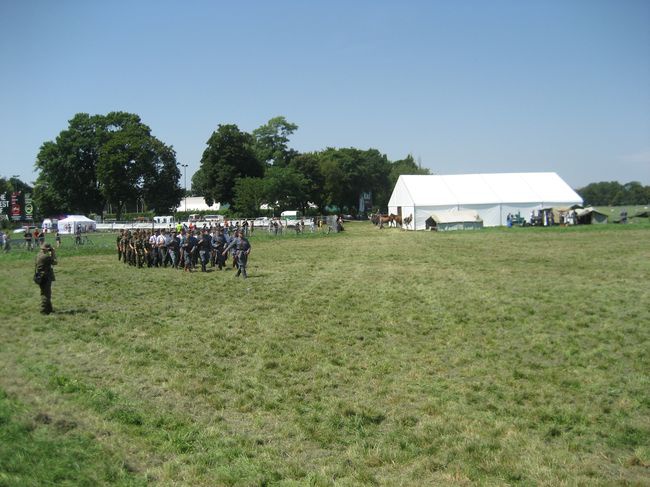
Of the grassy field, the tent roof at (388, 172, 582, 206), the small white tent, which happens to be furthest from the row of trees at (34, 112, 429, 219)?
the grassy field

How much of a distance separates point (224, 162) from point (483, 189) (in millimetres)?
37566

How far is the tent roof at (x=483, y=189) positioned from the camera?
168 ft

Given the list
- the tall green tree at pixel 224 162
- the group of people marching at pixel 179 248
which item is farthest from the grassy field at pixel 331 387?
the tall green tree at pixel 224 162

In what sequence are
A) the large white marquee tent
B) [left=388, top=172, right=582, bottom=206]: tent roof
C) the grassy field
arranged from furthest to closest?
1. [left=388, top=172, right=582, bottom=206]: tent roof
2. the large white marquee tent
3. the grassy field

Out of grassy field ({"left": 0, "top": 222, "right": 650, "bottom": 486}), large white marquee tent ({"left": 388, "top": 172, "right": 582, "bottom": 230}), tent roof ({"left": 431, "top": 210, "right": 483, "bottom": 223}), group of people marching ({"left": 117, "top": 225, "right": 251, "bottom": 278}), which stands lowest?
grassy field ({"left": 0, "top": 222, "right": 650, "bottom": 486})

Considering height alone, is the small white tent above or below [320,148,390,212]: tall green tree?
below

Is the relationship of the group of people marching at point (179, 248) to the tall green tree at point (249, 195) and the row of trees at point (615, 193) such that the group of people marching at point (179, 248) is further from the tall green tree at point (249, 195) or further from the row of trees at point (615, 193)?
the row of trees at point (615, 193)

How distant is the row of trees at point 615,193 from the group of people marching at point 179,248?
133m

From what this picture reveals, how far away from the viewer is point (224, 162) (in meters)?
76.1

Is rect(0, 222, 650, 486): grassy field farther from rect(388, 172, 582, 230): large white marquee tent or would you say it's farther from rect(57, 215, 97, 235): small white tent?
rect(57, 215, 97, 235): small white tent

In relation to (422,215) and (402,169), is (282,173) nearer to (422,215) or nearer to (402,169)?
(422,215)

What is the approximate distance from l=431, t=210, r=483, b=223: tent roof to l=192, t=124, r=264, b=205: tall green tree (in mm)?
34593

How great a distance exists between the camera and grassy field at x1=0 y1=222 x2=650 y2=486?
17.0ft

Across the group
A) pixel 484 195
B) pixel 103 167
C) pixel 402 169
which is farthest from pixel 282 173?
pixel 402 169
